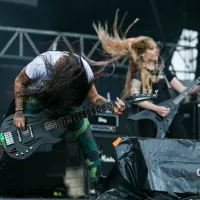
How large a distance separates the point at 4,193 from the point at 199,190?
2044 mm

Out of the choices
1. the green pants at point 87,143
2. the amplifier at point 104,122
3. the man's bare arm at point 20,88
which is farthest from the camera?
the amplifier at point 104,122

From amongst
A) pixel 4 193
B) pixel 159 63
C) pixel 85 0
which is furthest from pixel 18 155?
pixel 85 0

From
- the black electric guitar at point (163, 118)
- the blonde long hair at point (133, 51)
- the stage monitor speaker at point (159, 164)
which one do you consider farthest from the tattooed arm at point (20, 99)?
the black electric guitar at point (163, 118)

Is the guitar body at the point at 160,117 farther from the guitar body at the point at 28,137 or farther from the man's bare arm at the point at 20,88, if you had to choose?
the man's bare arm at the point at 20,88

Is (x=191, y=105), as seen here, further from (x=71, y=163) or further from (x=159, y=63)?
(x=71, y=163)

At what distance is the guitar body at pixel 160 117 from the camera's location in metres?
4.49

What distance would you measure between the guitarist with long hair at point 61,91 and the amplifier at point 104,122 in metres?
1.53

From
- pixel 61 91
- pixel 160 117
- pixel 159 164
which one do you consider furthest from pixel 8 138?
pixel 160 117

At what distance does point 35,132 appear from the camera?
11.8 ft

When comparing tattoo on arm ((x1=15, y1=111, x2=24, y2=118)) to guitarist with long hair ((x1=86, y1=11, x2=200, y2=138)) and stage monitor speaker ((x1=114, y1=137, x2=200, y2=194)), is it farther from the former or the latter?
guitarist with long hair ((x1=86, y1=11, x2=200, y2=138))

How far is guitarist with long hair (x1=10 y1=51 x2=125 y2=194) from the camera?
3262 mm

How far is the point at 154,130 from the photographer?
4527 mm

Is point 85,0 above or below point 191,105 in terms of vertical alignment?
above

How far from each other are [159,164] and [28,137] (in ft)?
3.42
